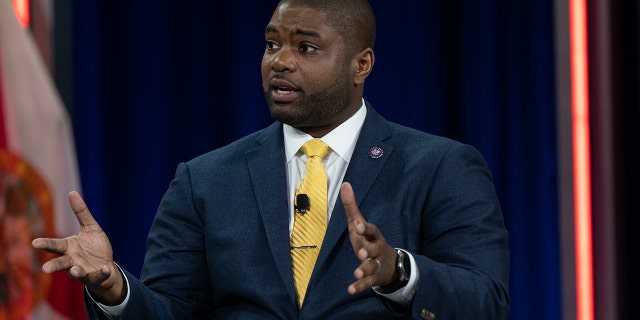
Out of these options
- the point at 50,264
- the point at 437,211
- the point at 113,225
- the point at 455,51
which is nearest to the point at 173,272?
the point at 50,264

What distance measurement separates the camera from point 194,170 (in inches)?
88.0

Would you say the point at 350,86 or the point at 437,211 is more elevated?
the point at 350,86

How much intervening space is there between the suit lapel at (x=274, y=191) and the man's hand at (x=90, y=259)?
31 centimetres

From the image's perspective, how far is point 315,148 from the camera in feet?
7.21

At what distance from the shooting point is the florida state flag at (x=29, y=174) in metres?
3.13

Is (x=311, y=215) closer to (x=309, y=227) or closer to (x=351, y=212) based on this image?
(x=309, y=227)

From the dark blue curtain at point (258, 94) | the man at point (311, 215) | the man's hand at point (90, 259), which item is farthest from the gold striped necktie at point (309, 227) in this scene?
the dark blue curtain at point (258, 94)

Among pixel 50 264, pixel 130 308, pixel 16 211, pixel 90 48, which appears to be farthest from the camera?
pixel 90 48

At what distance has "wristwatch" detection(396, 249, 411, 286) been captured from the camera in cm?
183

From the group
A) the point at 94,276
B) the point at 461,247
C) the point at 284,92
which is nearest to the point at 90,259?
the point at 94,276

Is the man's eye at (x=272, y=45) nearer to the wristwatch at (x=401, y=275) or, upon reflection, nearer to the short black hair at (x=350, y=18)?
the short black hair at (x=350, y=18)

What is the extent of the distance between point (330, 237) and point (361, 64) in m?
0.46

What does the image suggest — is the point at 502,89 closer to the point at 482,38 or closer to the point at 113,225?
the point at 482,38

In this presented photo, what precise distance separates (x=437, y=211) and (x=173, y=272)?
1.83 feet
